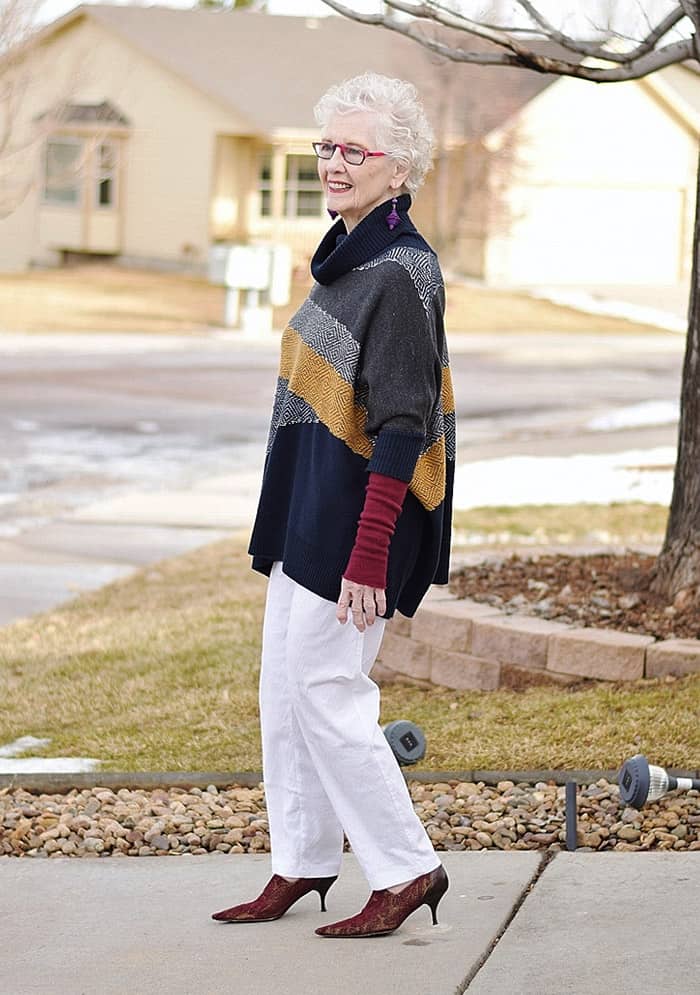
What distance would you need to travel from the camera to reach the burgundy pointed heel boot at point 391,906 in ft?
12.3

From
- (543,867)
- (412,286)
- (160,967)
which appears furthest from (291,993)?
(412,286)

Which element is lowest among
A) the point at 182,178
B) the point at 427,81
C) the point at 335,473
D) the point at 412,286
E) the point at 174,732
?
the point at 174,732

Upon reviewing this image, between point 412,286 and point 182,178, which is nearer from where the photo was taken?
point 412,286

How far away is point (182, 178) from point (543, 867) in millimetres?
33393

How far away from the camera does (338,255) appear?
364 centimetres

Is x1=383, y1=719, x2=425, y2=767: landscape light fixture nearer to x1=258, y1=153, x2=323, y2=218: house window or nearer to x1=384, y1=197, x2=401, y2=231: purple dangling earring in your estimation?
x1=384, y1=197, x2=401, y2=231: purple dangling earring

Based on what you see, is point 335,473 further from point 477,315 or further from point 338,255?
point 477,315

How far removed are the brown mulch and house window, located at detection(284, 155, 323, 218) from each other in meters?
30.7

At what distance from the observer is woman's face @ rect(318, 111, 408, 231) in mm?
3625

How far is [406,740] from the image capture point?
5.10 metres

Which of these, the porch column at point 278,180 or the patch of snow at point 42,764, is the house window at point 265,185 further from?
the patch of snow at point 42,764

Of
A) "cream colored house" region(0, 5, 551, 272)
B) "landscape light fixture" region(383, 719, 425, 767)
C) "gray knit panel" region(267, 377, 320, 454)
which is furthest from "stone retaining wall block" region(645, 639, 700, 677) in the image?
"cream colored house" region(0, 5, 551, 272)

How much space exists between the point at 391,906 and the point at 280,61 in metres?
36.2

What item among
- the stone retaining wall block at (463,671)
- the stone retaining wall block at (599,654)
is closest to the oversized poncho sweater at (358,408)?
the stone retaining wall block at (599,654)
